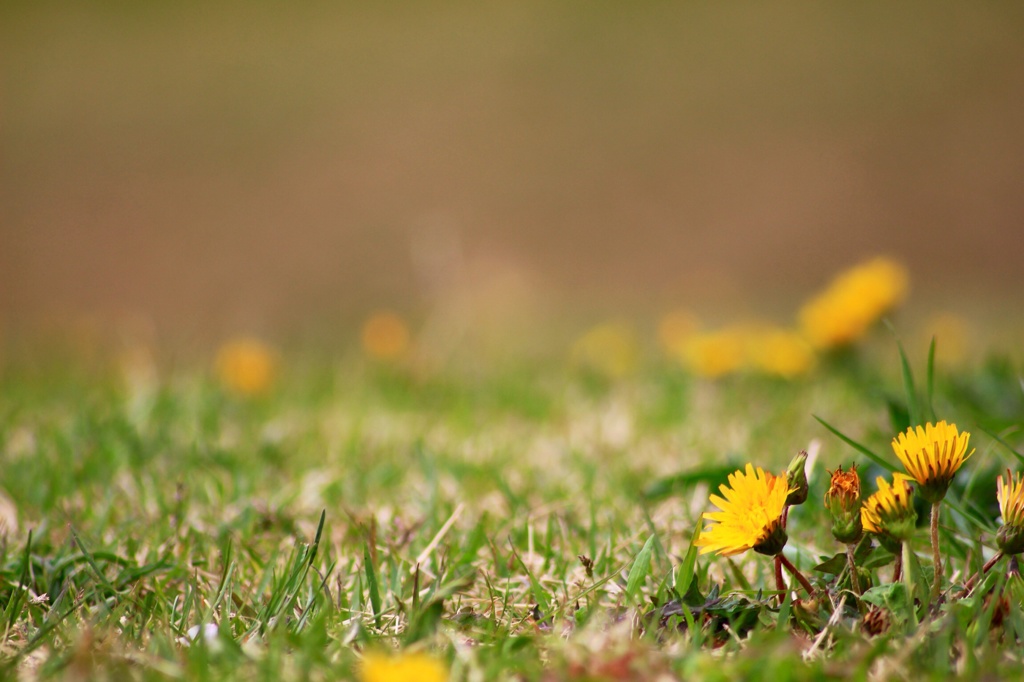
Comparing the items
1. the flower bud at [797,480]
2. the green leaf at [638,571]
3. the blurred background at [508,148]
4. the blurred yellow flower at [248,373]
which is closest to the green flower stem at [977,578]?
the flower bud at [797,480]

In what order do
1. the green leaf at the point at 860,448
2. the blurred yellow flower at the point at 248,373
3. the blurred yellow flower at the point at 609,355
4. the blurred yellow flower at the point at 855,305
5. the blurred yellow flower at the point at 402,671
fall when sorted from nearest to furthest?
the blurred yellow flower at the point at 402,671, the green leaf at the point at 860,448, the blurred yellow flower at the point at 855,305, the blurred yellow flower at the point at 248,373, the blurred yellow flower at the point at 609,355

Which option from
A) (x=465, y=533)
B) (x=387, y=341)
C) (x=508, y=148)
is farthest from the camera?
(x=508, y=148)

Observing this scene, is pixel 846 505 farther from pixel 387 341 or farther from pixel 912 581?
pixel 387 341

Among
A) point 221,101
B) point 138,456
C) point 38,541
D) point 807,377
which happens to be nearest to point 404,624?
point 38,541

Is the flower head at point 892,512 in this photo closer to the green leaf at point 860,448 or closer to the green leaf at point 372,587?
the green leaf at point 860,448

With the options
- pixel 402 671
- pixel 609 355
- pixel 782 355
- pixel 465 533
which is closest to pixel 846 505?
pixel 402 671

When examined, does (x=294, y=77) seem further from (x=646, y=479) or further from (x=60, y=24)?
(x=646, y=479)

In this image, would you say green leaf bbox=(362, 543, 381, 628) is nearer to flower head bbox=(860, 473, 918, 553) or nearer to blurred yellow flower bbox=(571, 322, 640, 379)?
flower head bbox=(860, 473, 918, 553)
